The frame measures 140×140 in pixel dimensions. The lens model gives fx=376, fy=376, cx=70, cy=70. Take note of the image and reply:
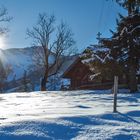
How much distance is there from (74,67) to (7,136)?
3911 cm

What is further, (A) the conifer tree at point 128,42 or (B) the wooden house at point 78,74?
(B) the wooden house at point 78,74

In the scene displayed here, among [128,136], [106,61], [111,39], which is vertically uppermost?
[111,39]

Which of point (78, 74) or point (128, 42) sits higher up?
point (128, 42)

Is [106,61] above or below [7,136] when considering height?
above

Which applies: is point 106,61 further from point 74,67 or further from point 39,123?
point 74,67

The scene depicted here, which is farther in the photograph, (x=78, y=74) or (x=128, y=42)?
(x=78, y=74)

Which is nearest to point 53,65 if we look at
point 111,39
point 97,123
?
point 111,39

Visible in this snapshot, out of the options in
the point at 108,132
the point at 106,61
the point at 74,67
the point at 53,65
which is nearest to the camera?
the point at 108,132

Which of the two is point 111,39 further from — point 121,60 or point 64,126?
point 64,126

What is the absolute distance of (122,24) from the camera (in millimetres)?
22656

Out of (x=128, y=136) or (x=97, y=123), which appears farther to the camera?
(x=97, y=123)

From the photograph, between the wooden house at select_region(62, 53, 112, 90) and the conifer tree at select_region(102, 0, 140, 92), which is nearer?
the conifer tree at select_region(102, 0, 140, 92)

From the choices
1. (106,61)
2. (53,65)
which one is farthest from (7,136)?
(53,65)

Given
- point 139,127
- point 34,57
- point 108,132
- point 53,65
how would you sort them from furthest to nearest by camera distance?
point 34,57
point 53,65
point 139,127
point 108,132
